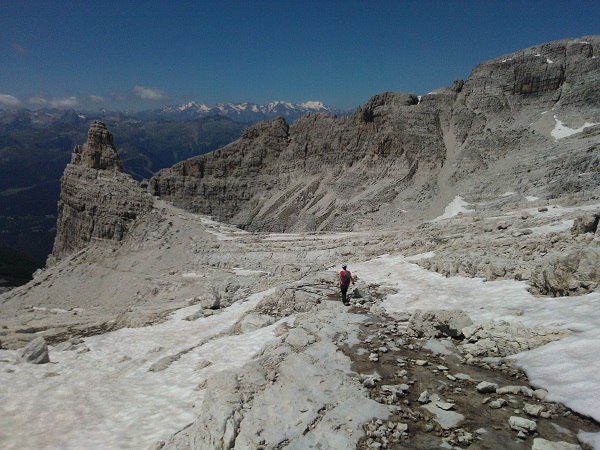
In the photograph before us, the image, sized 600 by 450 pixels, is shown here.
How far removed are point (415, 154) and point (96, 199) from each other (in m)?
57.0

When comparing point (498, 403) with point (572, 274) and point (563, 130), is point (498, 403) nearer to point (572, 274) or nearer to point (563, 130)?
point (572, 274)

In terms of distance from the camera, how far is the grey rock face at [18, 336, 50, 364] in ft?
46.0

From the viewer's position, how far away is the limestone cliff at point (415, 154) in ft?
202

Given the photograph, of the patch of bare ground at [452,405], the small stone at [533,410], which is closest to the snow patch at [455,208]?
the patch of bare ground at [452,405]

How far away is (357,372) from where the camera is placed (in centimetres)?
841

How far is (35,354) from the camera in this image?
46.5 feet

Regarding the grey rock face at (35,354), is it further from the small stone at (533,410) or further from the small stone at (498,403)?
the small stone at (533,410)

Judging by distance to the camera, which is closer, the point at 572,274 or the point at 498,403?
the point at 498,403

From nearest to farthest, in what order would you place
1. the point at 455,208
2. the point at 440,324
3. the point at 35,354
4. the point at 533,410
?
the point at 533,410 → the point at 440,324 → the point at 35,354 → the point at 455,208

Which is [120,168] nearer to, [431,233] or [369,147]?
[369,147]

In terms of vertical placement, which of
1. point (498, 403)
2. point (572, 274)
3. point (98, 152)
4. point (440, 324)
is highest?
point (98, 152)

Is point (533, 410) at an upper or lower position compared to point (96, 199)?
lower

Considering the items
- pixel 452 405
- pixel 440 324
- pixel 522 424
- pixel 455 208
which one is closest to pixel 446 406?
pixel 452 405

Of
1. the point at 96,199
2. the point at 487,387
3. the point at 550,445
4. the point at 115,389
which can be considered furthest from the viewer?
the point at 96,199
